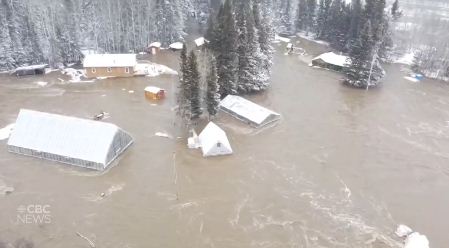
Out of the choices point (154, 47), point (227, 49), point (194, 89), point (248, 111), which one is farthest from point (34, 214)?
point (154, 47)

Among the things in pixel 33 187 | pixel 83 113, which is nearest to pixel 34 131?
pixel 33 187

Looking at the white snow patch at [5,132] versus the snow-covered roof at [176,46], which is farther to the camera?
the snow-covered roof at [176,46]

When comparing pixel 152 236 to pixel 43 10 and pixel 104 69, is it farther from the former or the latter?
pixel 43 10

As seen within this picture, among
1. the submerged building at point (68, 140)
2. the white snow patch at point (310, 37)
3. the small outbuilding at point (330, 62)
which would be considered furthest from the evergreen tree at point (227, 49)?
the white snow patch at point (310, 37)

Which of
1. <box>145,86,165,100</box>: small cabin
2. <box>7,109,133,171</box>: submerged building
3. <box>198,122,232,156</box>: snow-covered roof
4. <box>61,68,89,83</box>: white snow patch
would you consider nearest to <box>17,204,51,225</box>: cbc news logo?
<box>7,109,133,171</box>: submerged building

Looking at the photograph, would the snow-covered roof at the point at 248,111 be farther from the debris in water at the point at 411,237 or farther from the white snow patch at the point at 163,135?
the debris in water at the point at 411,237

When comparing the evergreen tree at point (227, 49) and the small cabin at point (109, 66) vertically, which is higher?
the evergreen tree at point (227, 49)
